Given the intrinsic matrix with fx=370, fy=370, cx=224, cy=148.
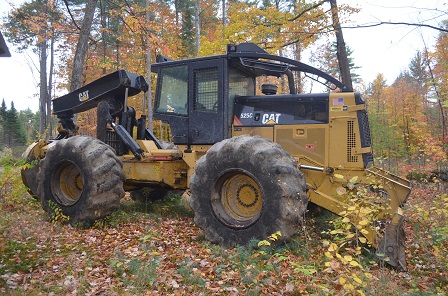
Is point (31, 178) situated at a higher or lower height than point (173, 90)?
lower

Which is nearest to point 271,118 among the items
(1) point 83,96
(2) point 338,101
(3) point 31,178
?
(2) point 338,101

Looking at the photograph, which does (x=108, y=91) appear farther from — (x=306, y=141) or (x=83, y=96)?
(x=306, y=141)

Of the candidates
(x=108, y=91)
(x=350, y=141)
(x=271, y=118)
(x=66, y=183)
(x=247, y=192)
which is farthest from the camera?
(x=108, y=91)

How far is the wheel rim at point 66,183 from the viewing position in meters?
6.92

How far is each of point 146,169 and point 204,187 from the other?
2063 millimetres

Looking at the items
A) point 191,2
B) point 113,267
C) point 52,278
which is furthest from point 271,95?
point 191,2

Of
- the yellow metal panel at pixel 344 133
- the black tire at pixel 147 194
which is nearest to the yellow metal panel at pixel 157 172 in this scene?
the black tire at pixel 147 194

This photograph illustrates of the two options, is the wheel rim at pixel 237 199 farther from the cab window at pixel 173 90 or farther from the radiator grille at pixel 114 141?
the radiator grille at pixel 114 141

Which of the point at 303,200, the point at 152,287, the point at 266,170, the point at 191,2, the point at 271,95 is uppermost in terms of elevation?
the point at 191,2

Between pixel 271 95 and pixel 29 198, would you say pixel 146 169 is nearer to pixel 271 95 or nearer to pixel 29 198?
pixel 271 95

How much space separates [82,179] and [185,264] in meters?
3.01

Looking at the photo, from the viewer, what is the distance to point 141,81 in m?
7.94

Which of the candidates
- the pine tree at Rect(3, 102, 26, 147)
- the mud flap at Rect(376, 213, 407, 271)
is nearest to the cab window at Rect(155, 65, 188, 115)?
the mud flap at Rect(376, 213, 407, 271)

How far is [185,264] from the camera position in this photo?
452cm
